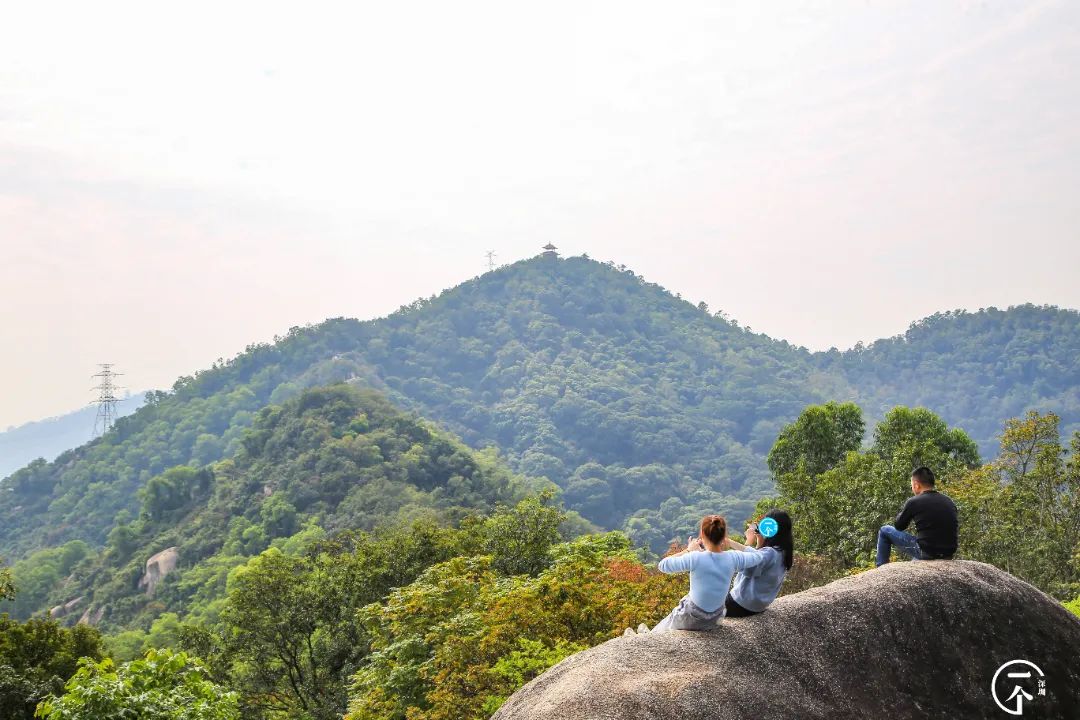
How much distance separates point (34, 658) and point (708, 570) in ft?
84.2

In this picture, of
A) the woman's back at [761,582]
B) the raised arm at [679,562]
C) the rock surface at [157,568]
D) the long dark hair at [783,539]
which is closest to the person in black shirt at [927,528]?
the long dark hair at [783,539]

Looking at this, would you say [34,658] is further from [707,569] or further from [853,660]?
[853,660]

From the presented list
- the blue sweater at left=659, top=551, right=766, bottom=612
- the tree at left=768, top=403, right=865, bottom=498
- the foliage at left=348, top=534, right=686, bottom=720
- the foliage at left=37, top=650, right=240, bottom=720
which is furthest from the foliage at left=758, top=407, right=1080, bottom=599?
the blue sweater at left=659, top=551, right=766, bottom=612

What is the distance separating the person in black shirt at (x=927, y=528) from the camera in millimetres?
9562

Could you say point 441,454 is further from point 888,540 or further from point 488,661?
point 888,540

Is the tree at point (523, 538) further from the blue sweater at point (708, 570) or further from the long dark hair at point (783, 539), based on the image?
the blue sweater at point (708, 570)

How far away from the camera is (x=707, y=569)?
7.37 meters

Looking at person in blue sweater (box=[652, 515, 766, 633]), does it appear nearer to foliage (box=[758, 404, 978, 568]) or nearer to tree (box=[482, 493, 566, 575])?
foliage (box=[758, 404, 978, 568])

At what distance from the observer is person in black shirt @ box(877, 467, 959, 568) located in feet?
31.4

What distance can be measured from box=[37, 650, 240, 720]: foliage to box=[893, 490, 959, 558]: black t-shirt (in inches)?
A: 459

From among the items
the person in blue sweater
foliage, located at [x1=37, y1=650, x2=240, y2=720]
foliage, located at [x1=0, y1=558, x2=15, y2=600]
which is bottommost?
foliage, located at [x1=37, y1=650, x2=240, y2=720]

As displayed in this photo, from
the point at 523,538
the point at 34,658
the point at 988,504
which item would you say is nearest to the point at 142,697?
Result: the point at 34,658
